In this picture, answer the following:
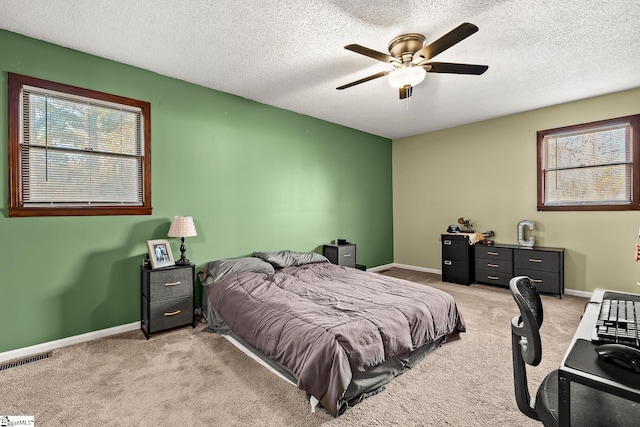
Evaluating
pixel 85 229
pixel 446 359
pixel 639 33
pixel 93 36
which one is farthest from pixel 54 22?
pixel 639 33

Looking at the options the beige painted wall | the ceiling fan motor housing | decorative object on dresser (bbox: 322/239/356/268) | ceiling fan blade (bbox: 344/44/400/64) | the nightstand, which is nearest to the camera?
ceiling fan blade (bbox: 344/44/400/64)

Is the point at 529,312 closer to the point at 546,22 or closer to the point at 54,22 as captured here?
the point at 546,22

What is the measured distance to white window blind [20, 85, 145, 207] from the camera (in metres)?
2.68

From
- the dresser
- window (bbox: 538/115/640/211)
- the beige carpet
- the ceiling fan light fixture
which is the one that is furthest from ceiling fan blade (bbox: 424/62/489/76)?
the dresser

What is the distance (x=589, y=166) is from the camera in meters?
4.17

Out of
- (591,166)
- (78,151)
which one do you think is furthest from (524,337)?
(591,166)

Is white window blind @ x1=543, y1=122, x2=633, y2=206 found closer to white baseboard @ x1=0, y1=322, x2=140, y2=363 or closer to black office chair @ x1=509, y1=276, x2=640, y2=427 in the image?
black office chair @ x1=509, y1=276, x2=640, y2=427

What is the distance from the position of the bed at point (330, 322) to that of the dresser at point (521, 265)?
2.21 meters

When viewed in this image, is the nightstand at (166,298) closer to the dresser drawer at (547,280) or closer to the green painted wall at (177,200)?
the green painted wall at (177,200)

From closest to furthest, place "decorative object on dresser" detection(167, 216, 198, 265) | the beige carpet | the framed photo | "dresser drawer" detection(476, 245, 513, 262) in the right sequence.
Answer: the beige carpet → the framed photo → "decorative object on dresser" detection(167, 216, 198, 265) → "dresser drawer" detection(476, 245, 513, 262)

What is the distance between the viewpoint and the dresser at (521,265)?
4.14 meters

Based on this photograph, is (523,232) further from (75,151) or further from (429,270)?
(75,151)

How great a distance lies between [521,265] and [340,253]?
2699 millimetres

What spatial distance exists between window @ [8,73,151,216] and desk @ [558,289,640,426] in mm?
3572
